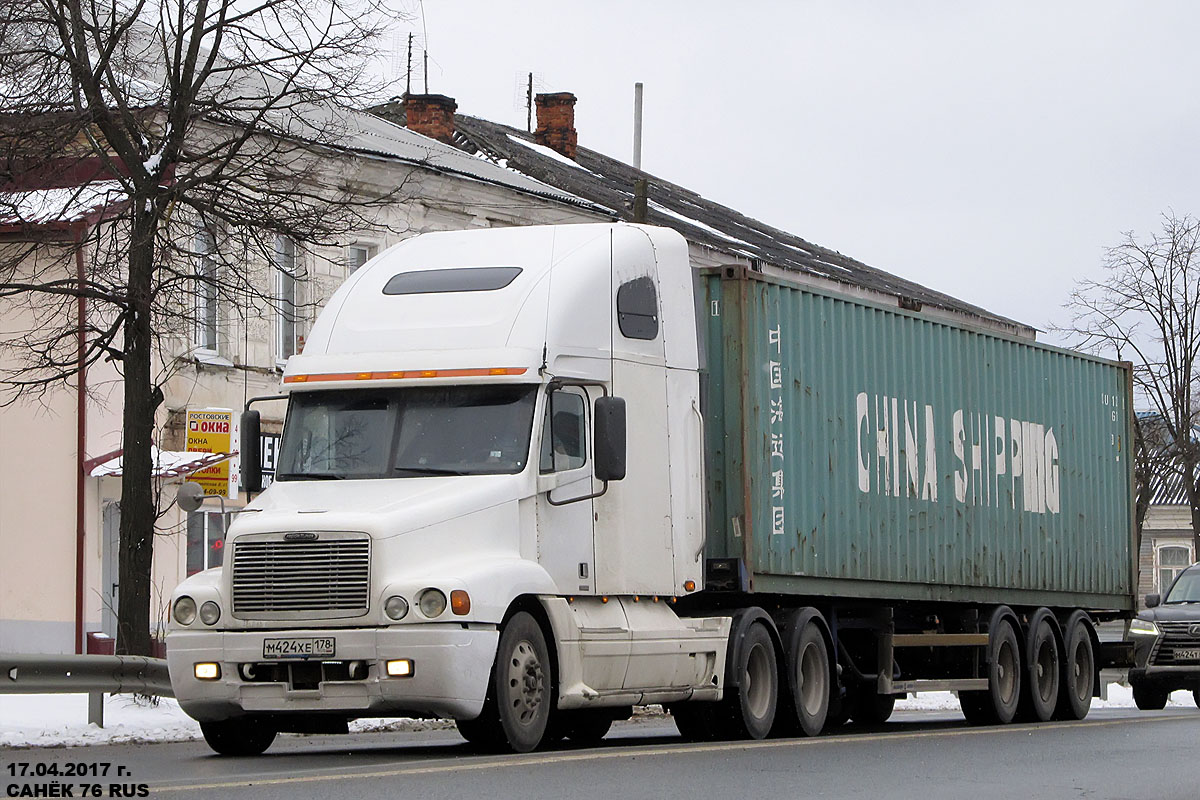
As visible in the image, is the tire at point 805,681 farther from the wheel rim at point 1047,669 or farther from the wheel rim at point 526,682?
the wheel rim at point 1047,669

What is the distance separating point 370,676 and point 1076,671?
36.5 ft

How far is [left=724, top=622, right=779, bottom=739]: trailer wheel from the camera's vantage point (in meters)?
16.0

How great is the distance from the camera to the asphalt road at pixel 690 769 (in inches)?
421

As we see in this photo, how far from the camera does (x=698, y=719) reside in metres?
16.2

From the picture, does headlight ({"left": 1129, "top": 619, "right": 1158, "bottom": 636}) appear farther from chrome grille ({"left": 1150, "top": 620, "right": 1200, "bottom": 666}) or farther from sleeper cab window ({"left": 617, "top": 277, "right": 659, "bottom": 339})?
sleeper cab window ({"left": 617, "top": 277, "right": 659, "bottom": 339})

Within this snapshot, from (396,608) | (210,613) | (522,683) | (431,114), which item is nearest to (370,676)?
(396,608)

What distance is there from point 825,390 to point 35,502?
15.2 meters

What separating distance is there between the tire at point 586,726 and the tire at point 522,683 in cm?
261

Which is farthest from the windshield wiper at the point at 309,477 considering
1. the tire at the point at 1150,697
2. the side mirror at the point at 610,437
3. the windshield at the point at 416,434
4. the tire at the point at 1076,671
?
the tire at the point at 1150,697

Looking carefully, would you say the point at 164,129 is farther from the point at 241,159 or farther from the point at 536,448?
the point at 536,448

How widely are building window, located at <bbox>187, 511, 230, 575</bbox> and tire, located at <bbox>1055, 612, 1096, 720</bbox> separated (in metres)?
14.0

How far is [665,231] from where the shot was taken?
1608 cm

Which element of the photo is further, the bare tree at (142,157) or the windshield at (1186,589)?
the windshield at (1186,589)

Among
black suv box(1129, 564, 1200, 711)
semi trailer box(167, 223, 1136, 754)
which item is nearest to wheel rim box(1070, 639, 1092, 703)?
semi trailer box(167, 223, 1136, 754)
